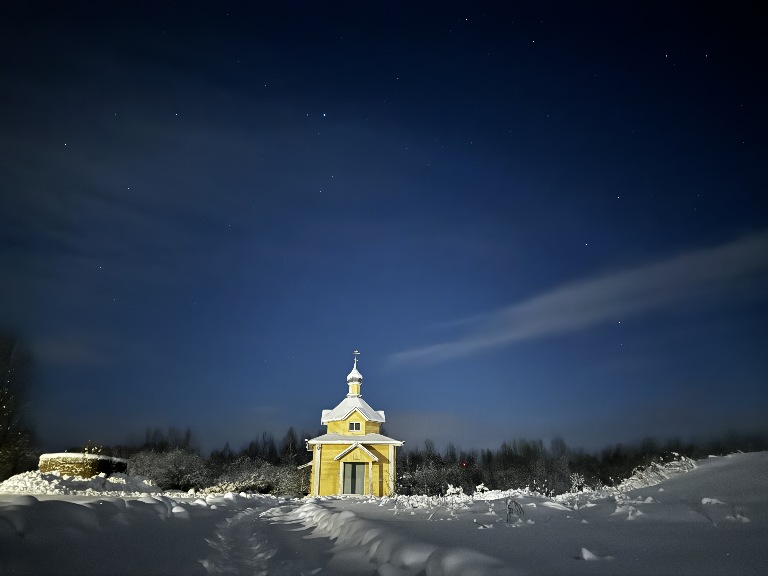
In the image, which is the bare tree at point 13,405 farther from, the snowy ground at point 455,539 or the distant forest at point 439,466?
the snowy ground at point 455,539

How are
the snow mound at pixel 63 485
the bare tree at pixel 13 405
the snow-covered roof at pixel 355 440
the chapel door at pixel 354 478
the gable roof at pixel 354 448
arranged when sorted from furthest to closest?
the bare tree at pixel 13 405, the snow-covered roof at pixel 355 440, the gable roof at pixel 354 448, the chapel door at pixel 354 478, the snow mound at pixel 63 485

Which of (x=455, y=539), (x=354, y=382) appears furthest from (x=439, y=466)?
(x=455, y=539)

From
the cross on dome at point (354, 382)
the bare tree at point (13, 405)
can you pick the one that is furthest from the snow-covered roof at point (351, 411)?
the bare tree at point (13, 405)

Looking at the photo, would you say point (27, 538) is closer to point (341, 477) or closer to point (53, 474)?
point (53, 474)

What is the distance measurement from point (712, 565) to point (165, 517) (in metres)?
8.49

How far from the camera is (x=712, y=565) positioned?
3.88 meters

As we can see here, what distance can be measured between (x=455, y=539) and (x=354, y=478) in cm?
2988

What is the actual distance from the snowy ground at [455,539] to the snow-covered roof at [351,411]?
27749 millimetres

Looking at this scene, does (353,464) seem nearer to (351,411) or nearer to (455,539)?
(351,411)

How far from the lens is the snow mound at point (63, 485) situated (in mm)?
20942

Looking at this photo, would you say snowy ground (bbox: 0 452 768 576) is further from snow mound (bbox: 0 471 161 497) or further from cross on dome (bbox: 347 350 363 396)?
cross on dome (bbox: 347 350 363 396)

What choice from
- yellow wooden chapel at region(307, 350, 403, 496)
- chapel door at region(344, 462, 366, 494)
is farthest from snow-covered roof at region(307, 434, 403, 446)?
chapel door at region(344, 462, 366, 494)

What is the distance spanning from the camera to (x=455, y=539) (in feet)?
19.1

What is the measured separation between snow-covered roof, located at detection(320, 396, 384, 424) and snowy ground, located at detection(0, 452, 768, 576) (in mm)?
27749
